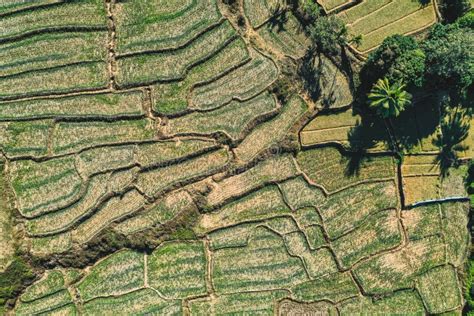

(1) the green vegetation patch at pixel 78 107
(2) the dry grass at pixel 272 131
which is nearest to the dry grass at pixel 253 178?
(2) the dry grass at pixel 272 131

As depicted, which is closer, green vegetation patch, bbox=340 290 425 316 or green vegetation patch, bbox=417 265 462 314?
green vegetation patch, bbox=340 290 425 316

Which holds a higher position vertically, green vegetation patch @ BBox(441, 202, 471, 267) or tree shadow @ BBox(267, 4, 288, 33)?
tree shadow @ BBox(267, 4, 288, 33)

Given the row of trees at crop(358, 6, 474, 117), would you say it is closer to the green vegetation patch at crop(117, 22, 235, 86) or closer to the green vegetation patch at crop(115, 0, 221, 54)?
the green vegetation patch at crop(117, 22, 235, 86)

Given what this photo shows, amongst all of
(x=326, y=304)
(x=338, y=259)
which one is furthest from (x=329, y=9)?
(x=326, y=304)

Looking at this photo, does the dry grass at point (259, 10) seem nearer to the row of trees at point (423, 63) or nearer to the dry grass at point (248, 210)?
the row of trees at point (423, 63)

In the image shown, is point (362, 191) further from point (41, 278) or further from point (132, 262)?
point (41, 278)

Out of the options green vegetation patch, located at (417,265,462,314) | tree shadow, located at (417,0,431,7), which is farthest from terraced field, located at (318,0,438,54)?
green vegetation patch, located at (417,265,462,314)
